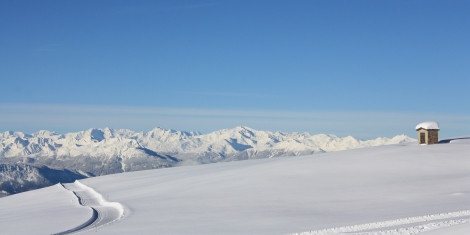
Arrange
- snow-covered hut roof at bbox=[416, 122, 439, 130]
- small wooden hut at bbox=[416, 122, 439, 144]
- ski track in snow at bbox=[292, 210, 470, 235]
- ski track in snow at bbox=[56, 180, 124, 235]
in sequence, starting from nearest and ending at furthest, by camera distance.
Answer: ski track in snow at bbox=[292, 210, 470, 235] → ski track in snow at bbox=[56, 180, 124, 235] → snow-covered hut roof at bbox=[416, 122, 439, 130] → small wooden hut at bbox=[416, 122, 439, 144]

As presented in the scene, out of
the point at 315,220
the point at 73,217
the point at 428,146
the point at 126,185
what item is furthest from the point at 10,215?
the point at 428,146

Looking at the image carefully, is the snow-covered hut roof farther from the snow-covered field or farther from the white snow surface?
the snow-covered field

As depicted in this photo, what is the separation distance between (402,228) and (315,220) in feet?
28.0

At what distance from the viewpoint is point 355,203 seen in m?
44.2

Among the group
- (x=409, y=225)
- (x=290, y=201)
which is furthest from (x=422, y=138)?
(x=409, y=225)

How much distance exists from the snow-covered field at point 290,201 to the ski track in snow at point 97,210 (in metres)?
0.16

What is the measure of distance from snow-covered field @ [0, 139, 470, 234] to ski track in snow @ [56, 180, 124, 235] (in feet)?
0.53

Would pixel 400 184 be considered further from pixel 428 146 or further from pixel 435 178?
pixel 428 146

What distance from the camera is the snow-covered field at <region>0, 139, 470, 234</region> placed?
3544 centimetres

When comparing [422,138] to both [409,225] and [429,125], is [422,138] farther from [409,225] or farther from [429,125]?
[409,225]

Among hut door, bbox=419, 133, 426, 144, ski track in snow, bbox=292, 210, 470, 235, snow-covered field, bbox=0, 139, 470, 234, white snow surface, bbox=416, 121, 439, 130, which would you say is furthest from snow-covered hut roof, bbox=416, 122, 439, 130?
ski track in snow, bbox=292, 210, 470, 235

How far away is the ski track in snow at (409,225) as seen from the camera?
28.4 meters

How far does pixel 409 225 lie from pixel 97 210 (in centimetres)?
3216

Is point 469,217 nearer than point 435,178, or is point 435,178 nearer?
point 469,217
